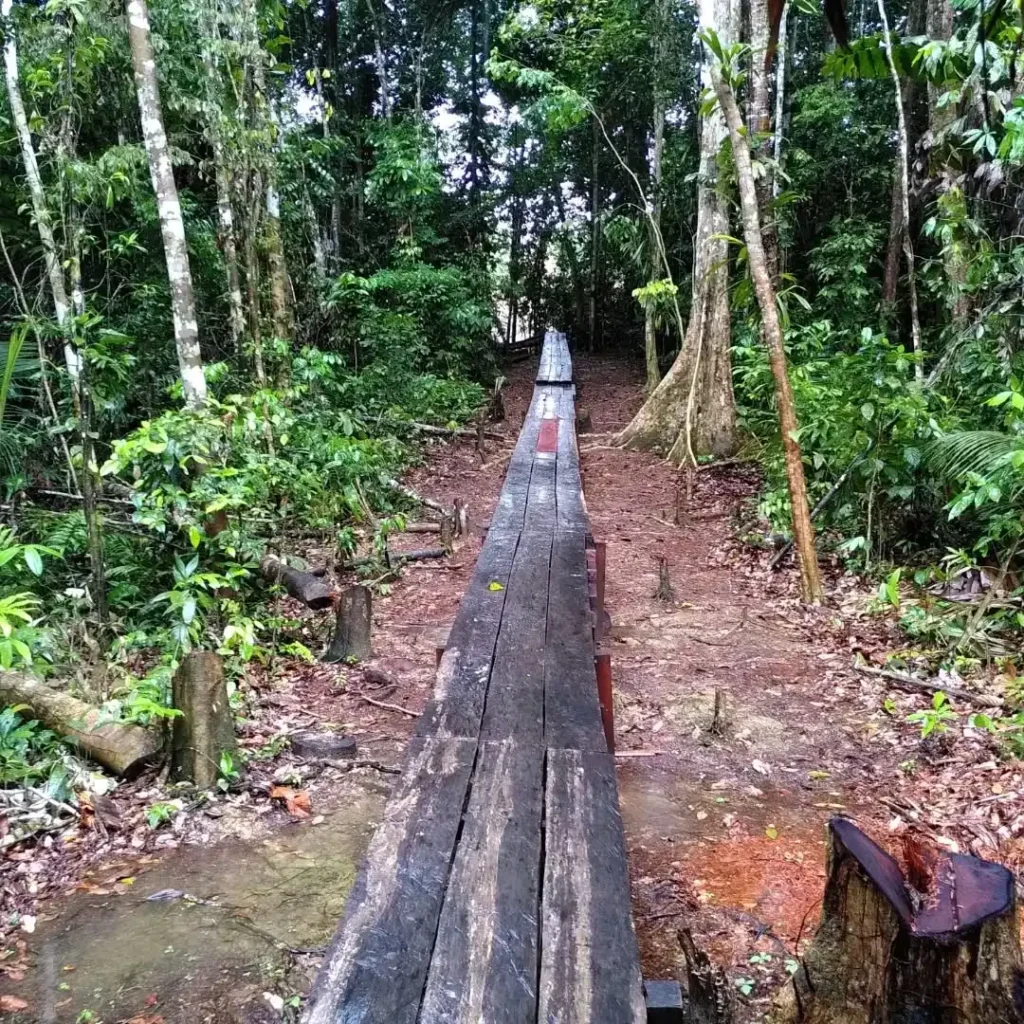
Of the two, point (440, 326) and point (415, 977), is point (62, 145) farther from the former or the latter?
point (440, 326)

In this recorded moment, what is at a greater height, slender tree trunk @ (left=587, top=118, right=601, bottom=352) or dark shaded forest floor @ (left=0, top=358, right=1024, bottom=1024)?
slender tree trunk @ (left=587, top=118, right=601, bottom=352)

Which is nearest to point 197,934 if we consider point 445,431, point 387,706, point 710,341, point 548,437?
point 387,706

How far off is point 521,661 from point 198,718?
1.47 meters

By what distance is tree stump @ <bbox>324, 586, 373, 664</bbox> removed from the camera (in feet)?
17.2

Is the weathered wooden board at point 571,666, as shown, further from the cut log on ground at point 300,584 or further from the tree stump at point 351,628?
the cut log on ground at point 300,584

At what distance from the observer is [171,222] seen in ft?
20.0

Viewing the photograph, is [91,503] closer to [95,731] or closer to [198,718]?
[95,731]

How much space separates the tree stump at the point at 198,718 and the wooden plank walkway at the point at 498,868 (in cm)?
108

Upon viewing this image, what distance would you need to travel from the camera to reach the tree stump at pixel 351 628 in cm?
523

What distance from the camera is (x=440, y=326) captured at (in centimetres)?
1612

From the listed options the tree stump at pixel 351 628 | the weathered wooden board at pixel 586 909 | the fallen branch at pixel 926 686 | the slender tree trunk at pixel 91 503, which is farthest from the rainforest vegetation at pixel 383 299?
the weathered wooden board at pixel 586 909

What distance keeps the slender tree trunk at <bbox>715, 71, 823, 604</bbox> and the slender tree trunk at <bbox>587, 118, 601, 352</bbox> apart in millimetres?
14938

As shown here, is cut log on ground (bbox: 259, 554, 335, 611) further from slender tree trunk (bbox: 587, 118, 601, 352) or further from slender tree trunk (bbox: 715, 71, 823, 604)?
slender tree trunk (bbox: 587, 118, 601, 352)

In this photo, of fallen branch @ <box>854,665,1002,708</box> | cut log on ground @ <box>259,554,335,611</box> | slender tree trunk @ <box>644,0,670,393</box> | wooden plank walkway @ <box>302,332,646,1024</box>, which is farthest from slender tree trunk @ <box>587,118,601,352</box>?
wooden plank walkway @ <box>302,332,646,1024</box>
